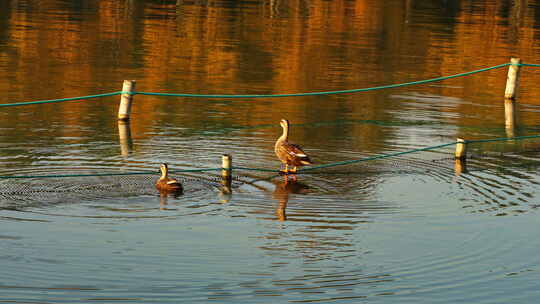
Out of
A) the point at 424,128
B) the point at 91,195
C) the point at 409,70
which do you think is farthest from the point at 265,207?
the point at 409,70

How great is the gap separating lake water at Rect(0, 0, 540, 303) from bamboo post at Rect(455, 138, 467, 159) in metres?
0.33

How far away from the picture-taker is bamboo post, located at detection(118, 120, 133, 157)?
18.7 meters

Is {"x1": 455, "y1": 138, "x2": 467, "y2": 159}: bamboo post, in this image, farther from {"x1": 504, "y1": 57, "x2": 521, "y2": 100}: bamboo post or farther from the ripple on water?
{"x1": 504, "y1": 57, "x2": 521, "y2": 100}: bamboo post

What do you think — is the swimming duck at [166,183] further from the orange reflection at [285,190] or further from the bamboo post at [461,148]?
the bamboo post at [461,148]

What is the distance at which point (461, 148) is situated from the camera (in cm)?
1861

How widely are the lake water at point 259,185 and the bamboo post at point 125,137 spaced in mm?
63

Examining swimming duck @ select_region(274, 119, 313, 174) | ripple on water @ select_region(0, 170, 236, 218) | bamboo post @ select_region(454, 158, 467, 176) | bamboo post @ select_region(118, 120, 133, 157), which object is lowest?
bamboo post @ select_region(454, 158, 467, 176)

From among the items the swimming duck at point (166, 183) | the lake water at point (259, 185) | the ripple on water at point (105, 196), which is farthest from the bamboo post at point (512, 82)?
the swimming duck at point (166, 183)

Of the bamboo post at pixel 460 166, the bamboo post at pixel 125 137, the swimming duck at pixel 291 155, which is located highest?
the swimming duck at pixel 291 155

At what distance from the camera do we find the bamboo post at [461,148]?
60.9 feet

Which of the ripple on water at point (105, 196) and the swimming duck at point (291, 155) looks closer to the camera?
the ripple on water at point (105, 196)

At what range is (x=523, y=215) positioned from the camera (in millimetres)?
14891

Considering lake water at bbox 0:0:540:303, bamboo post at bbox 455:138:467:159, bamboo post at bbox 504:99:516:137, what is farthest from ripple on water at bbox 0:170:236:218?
bamboo post at bbox 504:99:516:137

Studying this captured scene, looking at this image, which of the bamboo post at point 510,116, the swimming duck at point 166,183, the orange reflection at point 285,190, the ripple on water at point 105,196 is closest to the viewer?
the ripple on water at point 105,196
